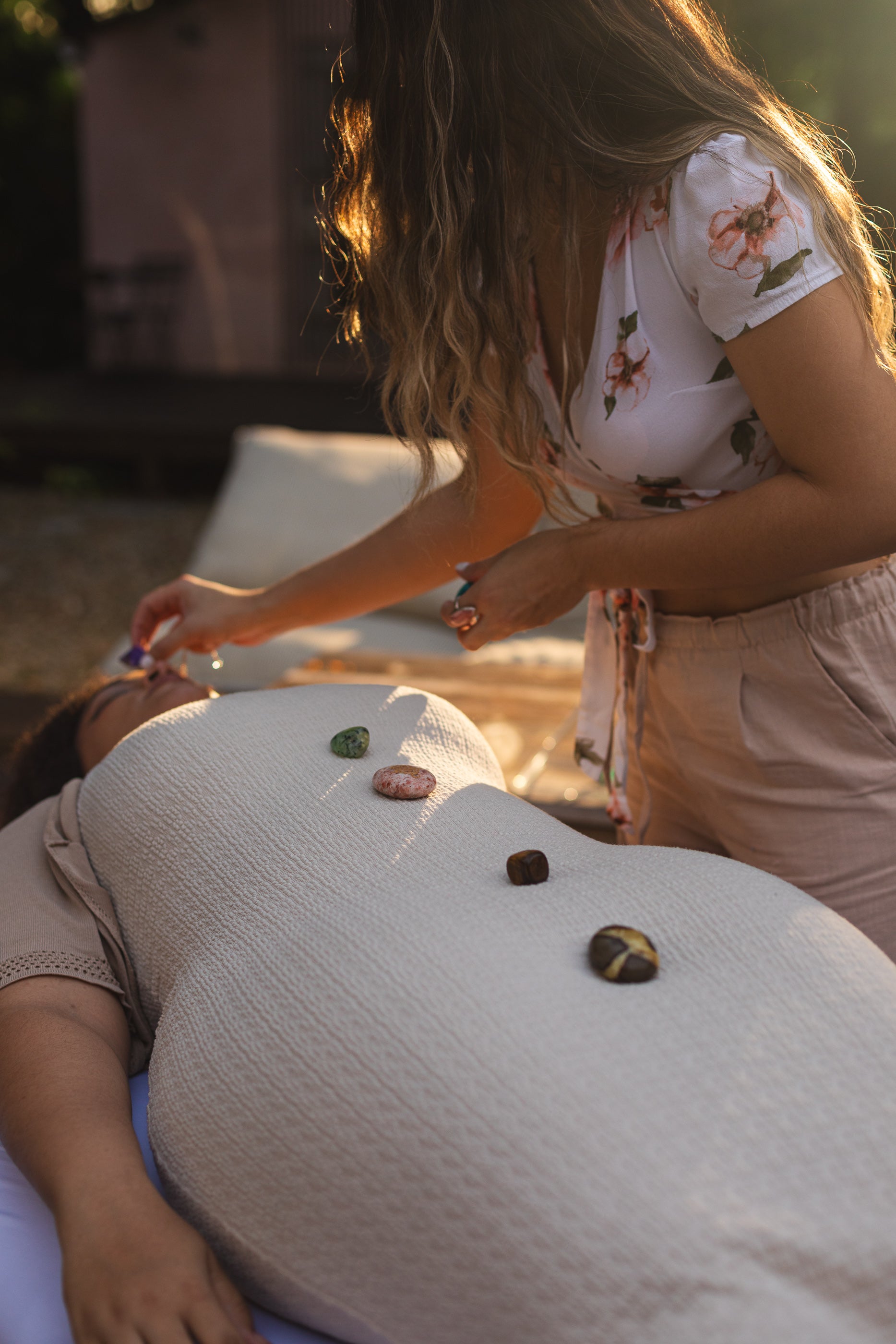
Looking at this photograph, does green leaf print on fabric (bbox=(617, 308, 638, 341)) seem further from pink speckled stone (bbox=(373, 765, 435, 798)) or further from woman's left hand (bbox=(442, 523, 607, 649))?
pink speckled stone (bbox=(373, 765, 435, 798))

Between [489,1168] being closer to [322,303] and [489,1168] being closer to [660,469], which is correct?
[660,469]

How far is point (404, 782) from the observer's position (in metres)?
1.02

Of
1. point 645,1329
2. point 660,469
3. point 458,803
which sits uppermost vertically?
point 660,469

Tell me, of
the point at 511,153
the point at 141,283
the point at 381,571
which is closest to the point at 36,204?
the point at 141,283

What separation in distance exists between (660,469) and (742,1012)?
0.57 meters

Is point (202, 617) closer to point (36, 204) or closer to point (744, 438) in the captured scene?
point (744, 438)

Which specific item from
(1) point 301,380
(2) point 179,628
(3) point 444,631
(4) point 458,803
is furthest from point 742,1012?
(1) point 301,380

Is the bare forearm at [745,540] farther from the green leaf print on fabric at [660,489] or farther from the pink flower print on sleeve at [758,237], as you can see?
the pink flower print on sleeve at [758,237]

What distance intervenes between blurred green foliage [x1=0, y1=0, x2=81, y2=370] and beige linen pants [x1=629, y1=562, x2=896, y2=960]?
11.2m

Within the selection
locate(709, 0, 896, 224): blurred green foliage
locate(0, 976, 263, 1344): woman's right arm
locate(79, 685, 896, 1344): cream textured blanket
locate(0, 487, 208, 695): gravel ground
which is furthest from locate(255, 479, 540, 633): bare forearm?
locate(0, 487, 208, 695): gravel ground

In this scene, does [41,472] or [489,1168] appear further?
[41,472]

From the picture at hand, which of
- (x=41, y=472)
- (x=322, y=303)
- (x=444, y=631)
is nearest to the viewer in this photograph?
(x=444, y=631)

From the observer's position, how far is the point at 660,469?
1103 mm

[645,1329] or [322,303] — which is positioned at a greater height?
[322,303]
